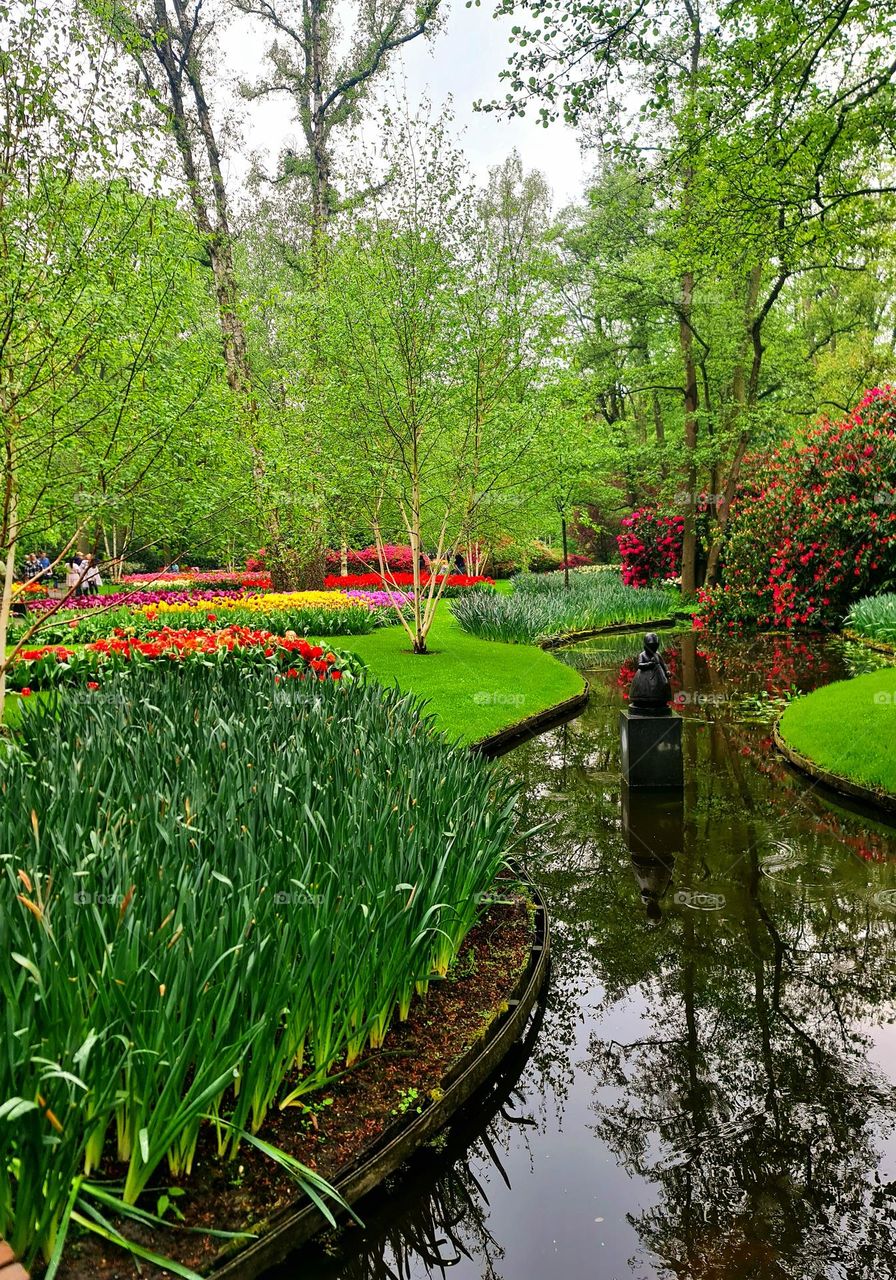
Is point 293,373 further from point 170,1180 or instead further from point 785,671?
point 170,1180

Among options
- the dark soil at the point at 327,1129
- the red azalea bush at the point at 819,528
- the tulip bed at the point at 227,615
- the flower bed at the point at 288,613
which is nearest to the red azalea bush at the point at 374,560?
the tulip bed at the point at 227,615

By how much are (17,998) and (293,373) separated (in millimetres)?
12934

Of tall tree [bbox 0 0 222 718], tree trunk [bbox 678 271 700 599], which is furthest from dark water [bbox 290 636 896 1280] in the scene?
tree trunk [bbox 678 271 700 599]

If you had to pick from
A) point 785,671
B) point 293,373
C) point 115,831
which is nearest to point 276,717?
point 115,831

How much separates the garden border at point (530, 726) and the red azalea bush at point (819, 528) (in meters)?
6.79

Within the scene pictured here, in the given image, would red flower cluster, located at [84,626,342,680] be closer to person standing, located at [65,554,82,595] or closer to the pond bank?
person standing, located at [65,554,82,595]

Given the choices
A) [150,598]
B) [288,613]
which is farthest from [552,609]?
[150,598]

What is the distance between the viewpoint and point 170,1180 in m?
2.15

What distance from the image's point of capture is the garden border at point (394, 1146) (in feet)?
6.76

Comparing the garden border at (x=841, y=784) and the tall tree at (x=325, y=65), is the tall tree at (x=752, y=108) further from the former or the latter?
the tall tree at (x=325, y=65)

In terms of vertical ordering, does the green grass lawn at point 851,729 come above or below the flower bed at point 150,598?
below

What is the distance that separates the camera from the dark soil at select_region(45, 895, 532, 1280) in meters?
1.95

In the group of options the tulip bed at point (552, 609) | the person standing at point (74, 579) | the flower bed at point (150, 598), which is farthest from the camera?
the flower bed at point (150, 598)
